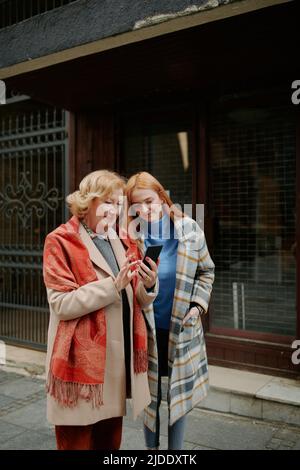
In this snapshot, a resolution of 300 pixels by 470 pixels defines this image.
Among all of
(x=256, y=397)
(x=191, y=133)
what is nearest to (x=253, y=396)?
(x=256, y=397)

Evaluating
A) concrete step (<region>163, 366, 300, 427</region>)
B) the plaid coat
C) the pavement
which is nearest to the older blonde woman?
the plaid coat

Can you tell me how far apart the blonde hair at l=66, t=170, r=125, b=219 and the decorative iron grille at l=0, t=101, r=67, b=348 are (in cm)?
345

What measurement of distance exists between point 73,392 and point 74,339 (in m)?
0.30

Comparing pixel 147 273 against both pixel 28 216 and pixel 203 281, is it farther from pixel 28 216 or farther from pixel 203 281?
pixel 28 216

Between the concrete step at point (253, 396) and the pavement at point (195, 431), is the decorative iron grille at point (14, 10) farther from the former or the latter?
the concrete step at point (253, 396)

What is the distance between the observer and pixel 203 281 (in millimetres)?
3205

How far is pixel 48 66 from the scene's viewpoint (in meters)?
4.65

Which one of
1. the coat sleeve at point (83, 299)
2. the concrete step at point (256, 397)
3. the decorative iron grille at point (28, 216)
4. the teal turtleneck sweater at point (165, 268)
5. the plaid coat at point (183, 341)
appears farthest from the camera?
the decorative iron grille at point (28, 216)

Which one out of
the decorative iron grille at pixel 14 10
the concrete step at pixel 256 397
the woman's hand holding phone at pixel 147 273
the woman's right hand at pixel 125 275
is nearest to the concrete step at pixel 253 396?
the concrete step at pixel 256 397

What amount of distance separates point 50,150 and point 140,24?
2699mm

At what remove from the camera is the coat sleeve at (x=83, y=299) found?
2439 millimetres

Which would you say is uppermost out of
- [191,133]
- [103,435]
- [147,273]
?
[191,133]

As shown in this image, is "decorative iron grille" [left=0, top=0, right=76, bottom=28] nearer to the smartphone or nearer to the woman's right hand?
the smartphone

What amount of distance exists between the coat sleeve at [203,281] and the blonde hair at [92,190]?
0.88 metres
